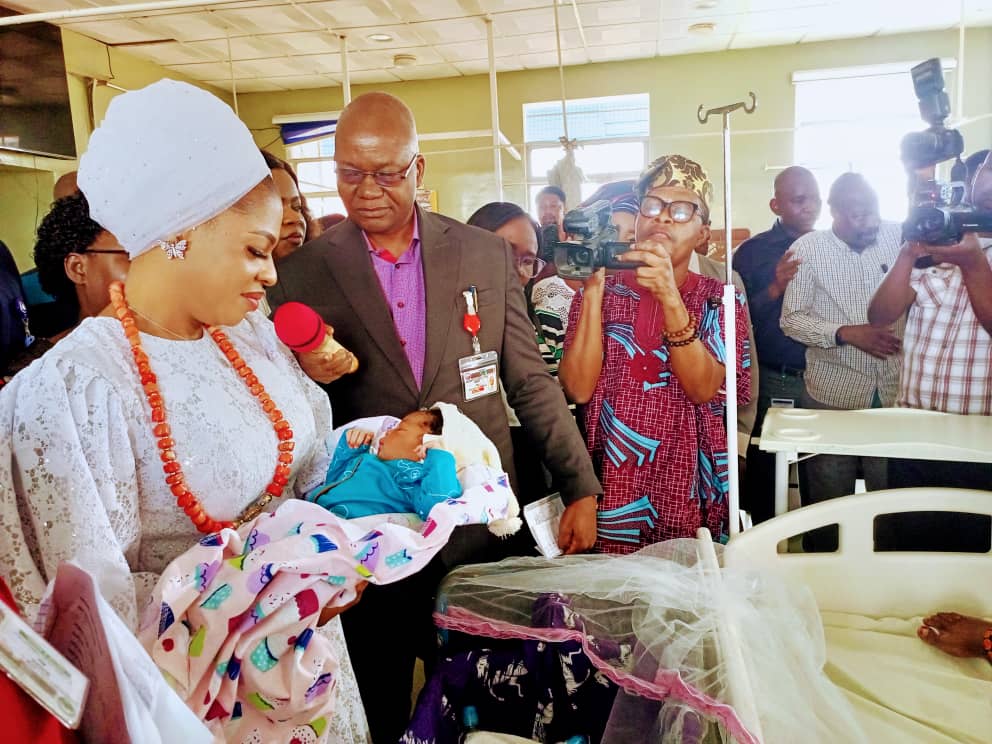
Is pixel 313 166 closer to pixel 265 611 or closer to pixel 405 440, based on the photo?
pixel 405 440

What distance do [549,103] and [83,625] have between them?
102 inches

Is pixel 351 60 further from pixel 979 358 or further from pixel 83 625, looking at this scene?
pixel 83 625

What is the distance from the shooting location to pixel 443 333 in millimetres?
1684

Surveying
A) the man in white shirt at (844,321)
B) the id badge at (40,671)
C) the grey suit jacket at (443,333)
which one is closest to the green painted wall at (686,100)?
the man in white shirt at (844,321)

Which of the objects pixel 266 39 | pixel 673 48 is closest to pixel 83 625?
pixel 673 48

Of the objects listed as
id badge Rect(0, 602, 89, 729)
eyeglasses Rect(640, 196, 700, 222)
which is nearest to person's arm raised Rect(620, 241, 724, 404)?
eyeglasses Rect(640, 196, 700, 222)

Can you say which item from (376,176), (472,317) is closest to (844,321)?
(472,317)

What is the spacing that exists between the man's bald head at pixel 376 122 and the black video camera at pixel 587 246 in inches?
18.3

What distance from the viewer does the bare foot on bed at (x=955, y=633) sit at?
1.47m

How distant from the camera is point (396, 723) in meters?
1.65

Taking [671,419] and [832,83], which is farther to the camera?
[832,83]

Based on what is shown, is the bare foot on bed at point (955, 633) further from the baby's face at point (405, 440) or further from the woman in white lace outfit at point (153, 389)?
the woman in white lace outfit at point (153, 389)

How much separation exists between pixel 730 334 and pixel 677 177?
17.8 inches

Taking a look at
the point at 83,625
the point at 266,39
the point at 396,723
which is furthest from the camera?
the point at 266,39
